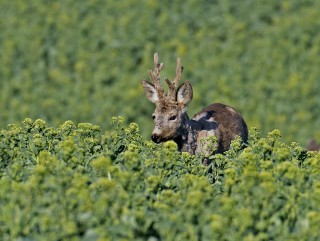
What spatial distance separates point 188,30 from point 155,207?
1984 centimetres

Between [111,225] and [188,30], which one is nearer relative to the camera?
[111,225]

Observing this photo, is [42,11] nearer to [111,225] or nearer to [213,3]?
[213,3]

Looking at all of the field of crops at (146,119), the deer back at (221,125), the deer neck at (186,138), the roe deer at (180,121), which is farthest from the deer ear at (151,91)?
the field of crops at (146,119)

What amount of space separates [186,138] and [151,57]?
1333cm

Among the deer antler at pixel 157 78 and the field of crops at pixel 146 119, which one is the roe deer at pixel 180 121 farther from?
the field of crops at pixel 146 119

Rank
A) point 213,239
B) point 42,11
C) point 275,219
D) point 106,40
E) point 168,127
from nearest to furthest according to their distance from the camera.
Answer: point 213,239
point 275,219
point 168,127
point 106,40
point 42,11

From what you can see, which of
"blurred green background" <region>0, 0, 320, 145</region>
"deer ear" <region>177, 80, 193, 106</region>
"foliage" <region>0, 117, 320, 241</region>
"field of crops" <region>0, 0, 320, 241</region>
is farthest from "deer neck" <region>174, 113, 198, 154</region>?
"blurred green background" <region>0, 0, 320, 145</region>

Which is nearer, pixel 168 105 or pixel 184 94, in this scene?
pixel 168 105

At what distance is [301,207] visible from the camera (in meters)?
8.43

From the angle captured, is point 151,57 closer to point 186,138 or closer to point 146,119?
point 146,119

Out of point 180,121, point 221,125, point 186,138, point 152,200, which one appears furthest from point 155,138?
point 152,200

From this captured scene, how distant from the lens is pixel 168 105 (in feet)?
41.2

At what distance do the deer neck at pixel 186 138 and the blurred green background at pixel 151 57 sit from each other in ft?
31.7

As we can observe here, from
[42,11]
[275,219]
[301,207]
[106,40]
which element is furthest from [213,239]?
[42,11]
